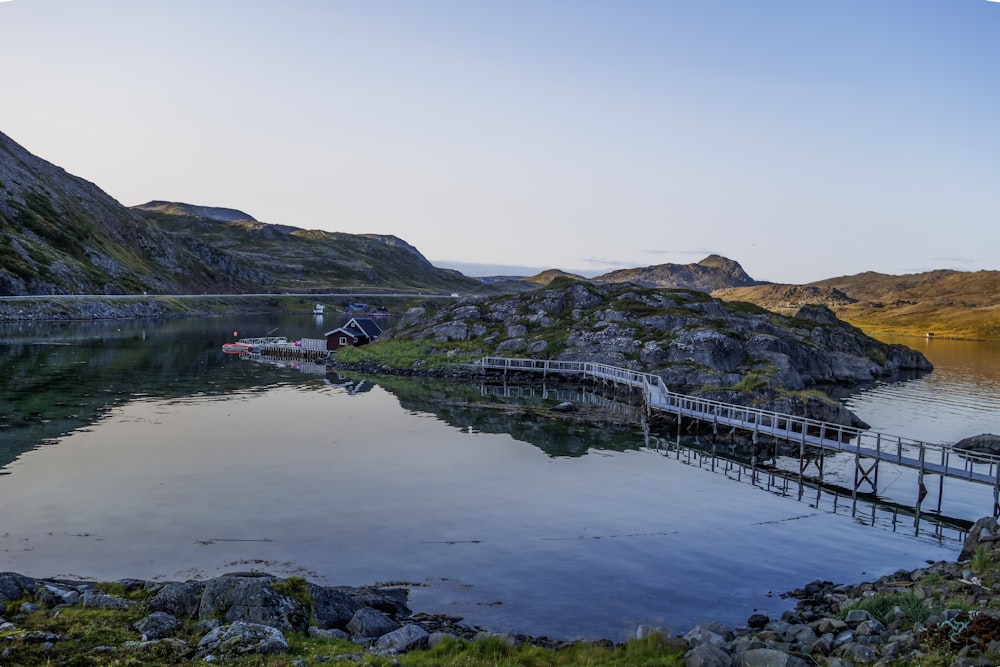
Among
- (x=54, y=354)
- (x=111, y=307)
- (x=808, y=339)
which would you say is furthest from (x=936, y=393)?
(x=111, y=307)

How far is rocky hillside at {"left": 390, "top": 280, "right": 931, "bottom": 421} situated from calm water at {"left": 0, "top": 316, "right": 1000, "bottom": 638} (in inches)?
852

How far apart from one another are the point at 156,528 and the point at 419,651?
19993 millimetres

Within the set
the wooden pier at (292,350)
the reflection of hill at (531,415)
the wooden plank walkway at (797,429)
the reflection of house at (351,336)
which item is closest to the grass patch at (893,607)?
the wooden plank walkway at (797,429)

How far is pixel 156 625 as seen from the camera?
1928 centimetres

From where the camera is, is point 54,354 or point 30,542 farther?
point 54,354

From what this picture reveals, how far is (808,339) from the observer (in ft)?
391

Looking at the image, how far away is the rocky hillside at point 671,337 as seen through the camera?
87.9 metres

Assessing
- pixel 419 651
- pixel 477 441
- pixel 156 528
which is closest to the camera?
pixel 419 651

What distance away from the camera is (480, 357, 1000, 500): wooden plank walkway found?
4341cm

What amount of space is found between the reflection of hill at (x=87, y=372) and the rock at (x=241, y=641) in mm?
34451

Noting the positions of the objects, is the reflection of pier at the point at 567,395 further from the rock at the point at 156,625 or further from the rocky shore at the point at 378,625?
the rock at the point at 156,625

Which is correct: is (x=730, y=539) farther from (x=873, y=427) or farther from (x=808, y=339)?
(x=808, y=339)

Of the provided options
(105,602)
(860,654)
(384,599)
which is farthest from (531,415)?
(860,654)

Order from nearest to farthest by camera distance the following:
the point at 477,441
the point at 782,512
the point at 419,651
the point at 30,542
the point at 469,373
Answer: the point at 419,651 < the point at 30,542 < the point at 782,512 < the point at 477,441 < the point at 469,373
